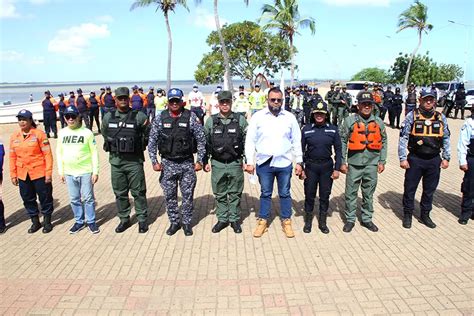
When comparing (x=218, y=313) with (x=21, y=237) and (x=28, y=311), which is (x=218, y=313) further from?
(x=21, y=237)

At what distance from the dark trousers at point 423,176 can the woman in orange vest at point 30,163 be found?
16.9 ft

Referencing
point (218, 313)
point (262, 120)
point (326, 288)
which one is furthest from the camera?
point (262, 120)

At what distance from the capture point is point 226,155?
4.88 meters

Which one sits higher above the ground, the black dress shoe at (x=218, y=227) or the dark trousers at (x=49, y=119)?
the dark trousers at (x=49, y=119)

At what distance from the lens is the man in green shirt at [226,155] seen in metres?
4.85

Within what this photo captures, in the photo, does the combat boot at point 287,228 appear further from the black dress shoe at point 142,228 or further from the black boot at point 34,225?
the black boot at point 34,225

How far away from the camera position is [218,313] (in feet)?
10.9

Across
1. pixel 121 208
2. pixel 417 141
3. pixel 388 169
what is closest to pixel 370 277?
pixel 417 141

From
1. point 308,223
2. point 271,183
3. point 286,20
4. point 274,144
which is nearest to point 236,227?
point 271,183

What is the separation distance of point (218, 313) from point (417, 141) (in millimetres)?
3566

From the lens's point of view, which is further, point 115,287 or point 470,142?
point 470,142

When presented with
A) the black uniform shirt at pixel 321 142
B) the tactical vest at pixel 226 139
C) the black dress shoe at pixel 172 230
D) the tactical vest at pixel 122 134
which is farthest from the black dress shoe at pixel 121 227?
the black uniform shirt at pixel 321 142

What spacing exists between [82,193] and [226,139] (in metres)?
2.21

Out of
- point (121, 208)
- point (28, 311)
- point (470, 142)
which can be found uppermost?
point (470, 142)
